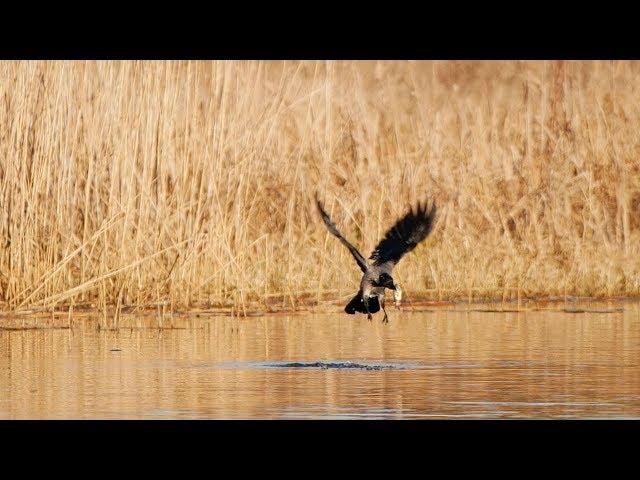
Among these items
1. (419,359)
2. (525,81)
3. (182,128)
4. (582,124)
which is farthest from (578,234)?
(419,359)

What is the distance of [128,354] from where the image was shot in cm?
1138

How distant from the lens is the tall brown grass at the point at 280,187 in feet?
45.0

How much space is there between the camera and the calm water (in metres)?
8.85

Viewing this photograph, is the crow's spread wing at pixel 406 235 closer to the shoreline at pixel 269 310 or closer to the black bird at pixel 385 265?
the black bird at pixel 385 265

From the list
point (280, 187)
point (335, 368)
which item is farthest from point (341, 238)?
point (280, 187)

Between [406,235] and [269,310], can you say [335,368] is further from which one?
[269,310]

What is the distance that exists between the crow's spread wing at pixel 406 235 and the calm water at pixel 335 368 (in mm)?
712

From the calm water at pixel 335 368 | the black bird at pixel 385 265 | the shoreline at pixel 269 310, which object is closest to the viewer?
the calm water at pixel 335 368

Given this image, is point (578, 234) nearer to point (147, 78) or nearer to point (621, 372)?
point (147, 78)

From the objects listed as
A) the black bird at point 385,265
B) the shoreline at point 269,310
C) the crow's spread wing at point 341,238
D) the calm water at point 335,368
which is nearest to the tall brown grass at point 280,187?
the shoreline at point 269,310

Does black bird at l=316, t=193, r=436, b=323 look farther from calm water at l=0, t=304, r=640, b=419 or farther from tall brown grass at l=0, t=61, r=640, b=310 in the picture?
tall brown grass at l=0, t=61, r=640, b=310

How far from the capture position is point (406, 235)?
1177 cm

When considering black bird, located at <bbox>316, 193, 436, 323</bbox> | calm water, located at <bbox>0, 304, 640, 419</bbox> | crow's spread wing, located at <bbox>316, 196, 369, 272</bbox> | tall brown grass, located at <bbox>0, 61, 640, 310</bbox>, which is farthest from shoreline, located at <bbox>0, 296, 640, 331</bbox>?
crow's spread wing, located at <bbox>316, 196, 369, 272</bbox>

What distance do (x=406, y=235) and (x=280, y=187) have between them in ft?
13.0
